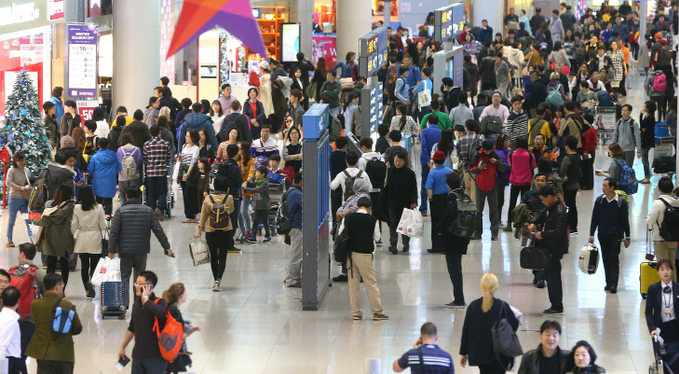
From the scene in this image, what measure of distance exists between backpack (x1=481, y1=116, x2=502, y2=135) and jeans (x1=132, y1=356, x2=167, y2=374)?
9.92 meters

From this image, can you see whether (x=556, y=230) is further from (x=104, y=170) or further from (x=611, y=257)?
(x=104, y=170)

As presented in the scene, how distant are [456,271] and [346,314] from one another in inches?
51.1


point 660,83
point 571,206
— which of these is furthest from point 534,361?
point 660,83

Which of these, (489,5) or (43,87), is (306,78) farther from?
(489,5)

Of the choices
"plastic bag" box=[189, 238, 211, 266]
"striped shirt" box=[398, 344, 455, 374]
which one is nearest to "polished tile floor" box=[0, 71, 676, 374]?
"plastic bag" box=[189, 238, 211, 266]

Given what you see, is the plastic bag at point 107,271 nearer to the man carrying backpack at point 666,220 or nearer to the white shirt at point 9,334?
the white shirt at point 9,334

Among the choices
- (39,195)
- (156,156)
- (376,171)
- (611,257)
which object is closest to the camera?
(611,257)

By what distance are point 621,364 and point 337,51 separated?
23.2 meters

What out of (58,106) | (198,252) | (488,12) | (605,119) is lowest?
(198,252)

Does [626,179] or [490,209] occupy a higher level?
[626,179]

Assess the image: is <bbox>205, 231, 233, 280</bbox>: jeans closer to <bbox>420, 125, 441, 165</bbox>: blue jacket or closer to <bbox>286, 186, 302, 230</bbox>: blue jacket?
<bbox>286, 186, 302, 230</bbox>: blue jacket

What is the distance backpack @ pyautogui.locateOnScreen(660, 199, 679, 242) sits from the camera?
10.7m

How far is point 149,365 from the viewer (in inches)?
301

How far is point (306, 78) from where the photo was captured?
26359mm
